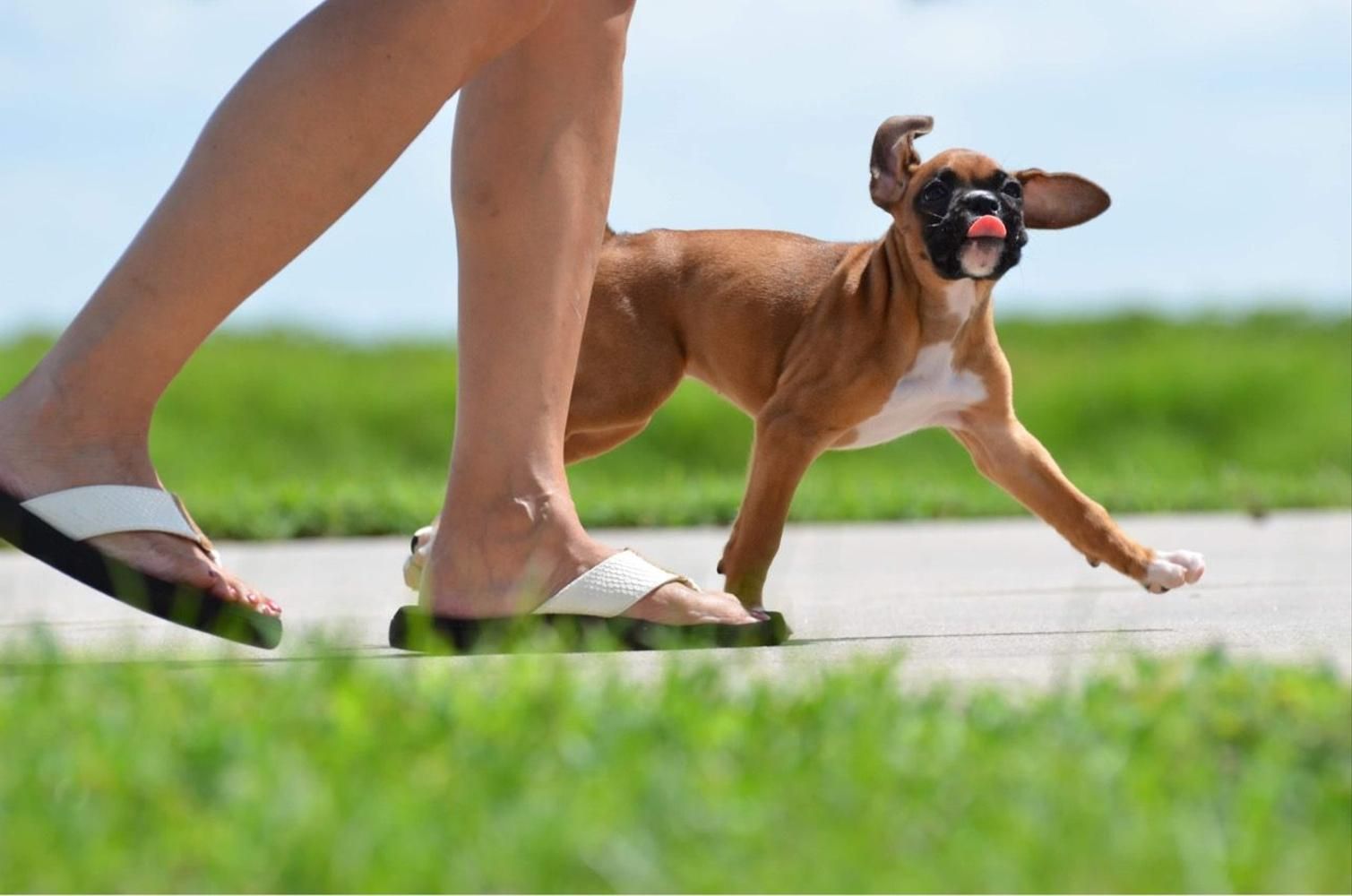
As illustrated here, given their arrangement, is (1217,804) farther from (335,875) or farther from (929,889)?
(335,875)

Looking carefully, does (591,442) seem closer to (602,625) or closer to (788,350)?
(788,350)

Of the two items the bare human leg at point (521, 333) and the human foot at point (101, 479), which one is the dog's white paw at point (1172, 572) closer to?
the bare human leg at point (521, 333)

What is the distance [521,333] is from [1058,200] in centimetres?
183

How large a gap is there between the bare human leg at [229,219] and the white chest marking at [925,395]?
5.45ft

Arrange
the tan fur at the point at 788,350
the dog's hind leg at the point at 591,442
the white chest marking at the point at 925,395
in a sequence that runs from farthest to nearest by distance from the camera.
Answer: the dog's hind leg at the point at 591,442
the white chest marking at the point at 925,395
the tan fur at the point at 788,350

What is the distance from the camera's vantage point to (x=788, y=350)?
445 cm

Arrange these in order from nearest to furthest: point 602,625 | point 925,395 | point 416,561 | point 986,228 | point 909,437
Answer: point 602,625 → point 416,561 → point 986,228 → point 925,395 → point 909,437

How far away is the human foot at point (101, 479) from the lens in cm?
281

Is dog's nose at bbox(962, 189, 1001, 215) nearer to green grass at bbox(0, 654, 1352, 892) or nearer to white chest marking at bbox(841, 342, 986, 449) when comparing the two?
white chest marking at bbox(841, 342, 986, 449)

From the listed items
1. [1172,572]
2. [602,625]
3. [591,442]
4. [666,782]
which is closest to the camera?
[666,782]

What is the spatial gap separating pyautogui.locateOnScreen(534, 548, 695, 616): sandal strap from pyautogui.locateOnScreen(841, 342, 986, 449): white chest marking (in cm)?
135

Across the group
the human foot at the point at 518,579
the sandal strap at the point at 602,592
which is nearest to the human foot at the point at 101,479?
the human foot at the point at 518,579

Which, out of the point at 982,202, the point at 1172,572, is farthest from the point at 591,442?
Result: the point at 1172,572

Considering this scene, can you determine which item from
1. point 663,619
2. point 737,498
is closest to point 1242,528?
point 737,498
